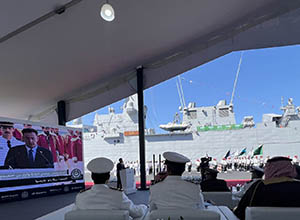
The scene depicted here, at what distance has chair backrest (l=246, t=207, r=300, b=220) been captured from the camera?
1.69 meters

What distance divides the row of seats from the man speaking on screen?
5.33m

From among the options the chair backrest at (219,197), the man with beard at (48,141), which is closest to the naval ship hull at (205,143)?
the man with beard at (48,141)

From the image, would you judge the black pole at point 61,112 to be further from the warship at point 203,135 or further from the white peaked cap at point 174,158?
the warship at point 203,135

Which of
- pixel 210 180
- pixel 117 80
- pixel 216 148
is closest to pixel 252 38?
pixel 117 80

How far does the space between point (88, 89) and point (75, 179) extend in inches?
107

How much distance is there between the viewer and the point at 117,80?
8.34m

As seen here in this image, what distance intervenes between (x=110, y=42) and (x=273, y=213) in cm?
513

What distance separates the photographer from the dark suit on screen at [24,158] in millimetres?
6439

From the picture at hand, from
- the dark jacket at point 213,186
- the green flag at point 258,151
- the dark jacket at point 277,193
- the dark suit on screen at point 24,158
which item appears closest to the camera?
the dark jacket at point 277,193

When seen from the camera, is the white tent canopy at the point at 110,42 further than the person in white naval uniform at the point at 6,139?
No

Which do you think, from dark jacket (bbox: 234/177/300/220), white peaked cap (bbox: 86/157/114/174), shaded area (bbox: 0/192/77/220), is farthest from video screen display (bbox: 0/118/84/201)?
dark jacket (bbox: 234/177/300/220)

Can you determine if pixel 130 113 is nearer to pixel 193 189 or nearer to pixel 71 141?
pixel 71 141

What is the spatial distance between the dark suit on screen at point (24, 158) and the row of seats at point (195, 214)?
5307 mm

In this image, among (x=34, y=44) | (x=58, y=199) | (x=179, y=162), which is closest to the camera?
(x=179, y=162)
